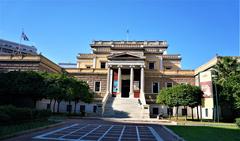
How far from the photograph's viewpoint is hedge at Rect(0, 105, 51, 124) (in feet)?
44.2

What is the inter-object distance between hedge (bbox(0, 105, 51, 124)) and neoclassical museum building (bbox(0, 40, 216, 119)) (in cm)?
1817

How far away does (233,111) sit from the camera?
31.0m

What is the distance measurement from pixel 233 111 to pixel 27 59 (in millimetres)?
31437

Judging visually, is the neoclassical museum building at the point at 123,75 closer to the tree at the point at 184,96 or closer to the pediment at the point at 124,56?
the pediment at the point at 124,56

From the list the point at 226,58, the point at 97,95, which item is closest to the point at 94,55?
the point at 97,95

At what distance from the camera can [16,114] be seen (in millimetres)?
14867

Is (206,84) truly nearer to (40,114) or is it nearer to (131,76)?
(131,76)

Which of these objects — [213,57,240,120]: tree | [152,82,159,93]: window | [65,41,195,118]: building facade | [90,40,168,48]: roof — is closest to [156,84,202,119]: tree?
[213,57,240,120]: tree

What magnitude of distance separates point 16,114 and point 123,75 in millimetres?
30788

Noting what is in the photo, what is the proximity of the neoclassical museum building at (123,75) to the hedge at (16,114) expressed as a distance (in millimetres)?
18169

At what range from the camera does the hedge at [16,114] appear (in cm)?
1347

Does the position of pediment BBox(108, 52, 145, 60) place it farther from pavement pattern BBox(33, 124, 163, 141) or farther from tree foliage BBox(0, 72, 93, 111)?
pavement pattern BBox(33, 124, 163, 141)

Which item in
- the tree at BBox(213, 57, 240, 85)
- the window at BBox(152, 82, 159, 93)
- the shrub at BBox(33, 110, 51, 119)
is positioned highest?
the tree at BBox(213, 57, 240, 85)

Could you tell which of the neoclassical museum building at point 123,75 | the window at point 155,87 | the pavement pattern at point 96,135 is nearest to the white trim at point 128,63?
the neoclassical museum building at point 123,75
